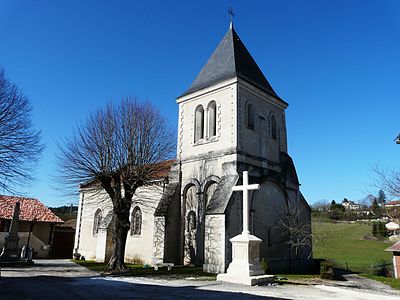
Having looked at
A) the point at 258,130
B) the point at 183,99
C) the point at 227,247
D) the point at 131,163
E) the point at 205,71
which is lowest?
the point at 227,247

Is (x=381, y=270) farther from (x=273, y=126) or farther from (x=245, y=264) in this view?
(x=245, y=264)

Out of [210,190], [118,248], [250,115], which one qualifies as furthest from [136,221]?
[250,115]

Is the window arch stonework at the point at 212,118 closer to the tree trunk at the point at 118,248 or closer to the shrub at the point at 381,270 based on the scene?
the tree trunk at the point at 118,248

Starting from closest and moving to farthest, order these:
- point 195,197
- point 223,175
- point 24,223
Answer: point 223,175, point 195,197, point 24,223

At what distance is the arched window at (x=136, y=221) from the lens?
20016mm

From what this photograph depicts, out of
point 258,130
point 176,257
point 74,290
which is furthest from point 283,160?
point 74,290

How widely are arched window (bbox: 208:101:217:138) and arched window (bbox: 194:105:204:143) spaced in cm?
78

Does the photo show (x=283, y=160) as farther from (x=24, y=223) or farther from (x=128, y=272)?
(x=24, y=223)

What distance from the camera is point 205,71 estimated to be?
1980 centimetres

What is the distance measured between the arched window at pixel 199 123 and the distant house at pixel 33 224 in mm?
14333

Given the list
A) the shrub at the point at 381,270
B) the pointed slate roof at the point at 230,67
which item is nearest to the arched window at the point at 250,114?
the pointed slate roof at the point at 230,67

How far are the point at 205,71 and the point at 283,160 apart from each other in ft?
24.0

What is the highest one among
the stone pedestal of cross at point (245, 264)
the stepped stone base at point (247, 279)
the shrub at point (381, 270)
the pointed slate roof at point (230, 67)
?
the pointed slate roof at point (230, 67)

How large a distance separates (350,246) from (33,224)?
30.1 meters
